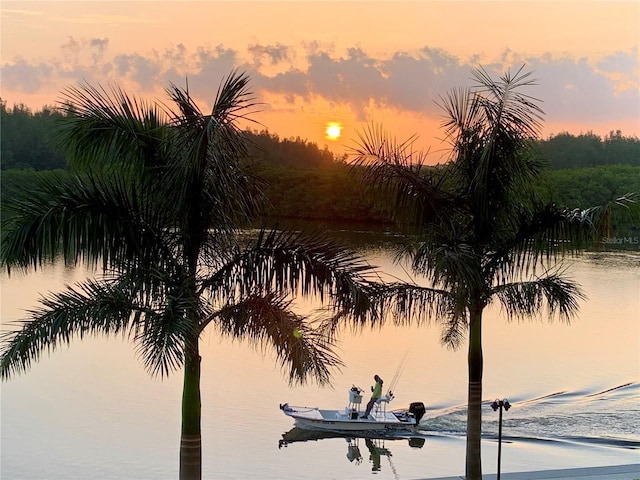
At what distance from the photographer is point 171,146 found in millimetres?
8664

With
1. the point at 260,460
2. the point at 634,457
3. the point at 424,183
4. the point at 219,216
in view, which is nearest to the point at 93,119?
the point at 219,216

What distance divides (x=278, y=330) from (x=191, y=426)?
148 cm

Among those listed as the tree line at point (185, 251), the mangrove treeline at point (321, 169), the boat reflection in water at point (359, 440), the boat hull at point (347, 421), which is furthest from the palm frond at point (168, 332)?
the boat hull at point (347, 421)

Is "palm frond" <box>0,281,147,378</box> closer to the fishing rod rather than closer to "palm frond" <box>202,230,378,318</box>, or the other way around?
"palm frond" <box>202,230,378,318</box>

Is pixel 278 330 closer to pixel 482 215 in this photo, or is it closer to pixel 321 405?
pixel 482 215

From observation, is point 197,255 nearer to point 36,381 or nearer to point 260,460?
point 260,460

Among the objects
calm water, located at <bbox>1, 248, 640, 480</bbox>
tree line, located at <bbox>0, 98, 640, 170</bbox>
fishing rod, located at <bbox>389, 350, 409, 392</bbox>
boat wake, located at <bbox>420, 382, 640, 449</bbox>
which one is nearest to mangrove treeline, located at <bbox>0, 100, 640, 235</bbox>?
tree line, located at <bbox>0, 98, 640, 170</bbox>

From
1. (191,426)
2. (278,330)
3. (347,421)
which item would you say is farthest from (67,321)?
(347,421)

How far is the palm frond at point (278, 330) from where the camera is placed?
8.51 m

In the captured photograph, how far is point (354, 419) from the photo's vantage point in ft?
60.2

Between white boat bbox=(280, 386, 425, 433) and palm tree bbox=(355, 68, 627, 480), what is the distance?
760cm

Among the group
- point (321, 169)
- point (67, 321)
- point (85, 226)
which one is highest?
point (321, 169)

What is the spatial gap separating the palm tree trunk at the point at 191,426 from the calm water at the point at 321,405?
17.4ft

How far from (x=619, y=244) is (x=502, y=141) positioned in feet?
175
